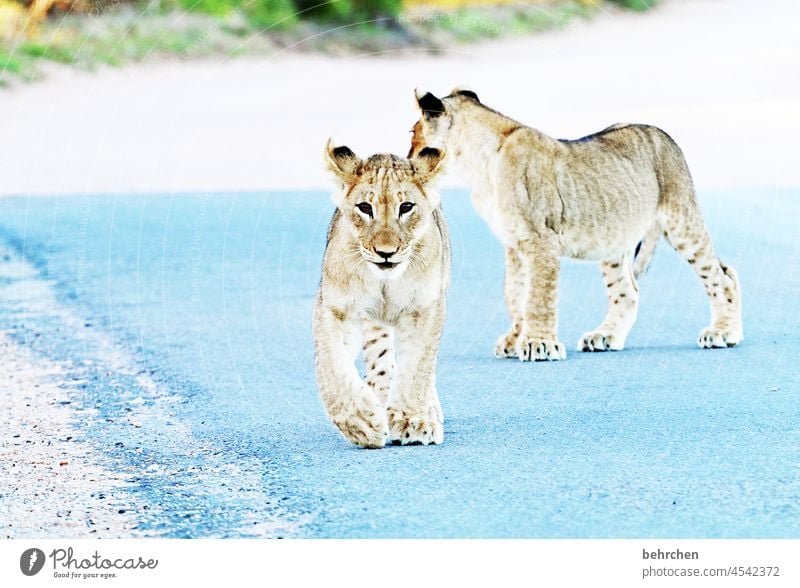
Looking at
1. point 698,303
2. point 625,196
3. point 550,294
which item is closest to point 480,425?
point 550,294

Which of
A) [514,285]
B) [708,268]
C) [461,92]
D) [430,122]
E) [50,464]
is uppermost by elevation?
[461,92]

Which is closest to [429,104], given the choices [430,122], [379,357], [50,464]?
[430,122]

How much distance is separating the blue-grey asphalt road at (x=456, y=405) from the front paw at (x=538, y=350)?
86 mm

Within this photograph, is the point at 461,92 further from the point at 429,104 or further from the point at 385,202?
the point at 385,202

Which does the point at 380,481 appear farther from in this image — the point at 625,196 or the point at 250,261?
the point at 250,261

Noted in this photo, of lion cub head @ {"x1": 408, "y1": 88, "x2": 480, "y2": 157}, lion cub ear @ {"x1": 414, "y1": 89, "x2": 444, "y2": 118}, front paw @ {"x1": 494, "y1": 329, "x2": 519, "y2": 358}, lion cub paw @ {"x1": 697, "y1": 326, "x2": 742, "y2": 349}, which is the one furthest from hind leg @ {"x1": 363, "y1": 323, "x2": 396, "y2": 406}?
lion cub paw @ {"x1": 697, "y1": 326, "x2": 742, "y2": 349}

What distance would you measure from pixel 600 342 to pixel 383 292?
2.62 m

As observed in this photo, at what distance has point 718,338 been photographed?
27.4 feet

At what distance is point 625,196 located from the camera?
8547mm

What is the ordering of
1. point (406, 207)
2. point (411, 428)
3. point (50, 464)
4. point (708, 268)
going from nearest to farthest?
point (406, 207)
point (411, 428)
point (50, 464)
point (708, 268)

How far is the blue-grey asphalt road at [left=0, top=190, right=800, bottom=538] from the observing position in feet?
17.2

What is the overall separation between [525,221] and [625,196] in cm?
67

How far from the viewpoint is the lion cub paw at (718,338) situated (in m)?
8.32

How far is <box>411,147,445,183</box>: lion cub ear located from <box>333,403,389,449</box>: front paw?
864 mm
